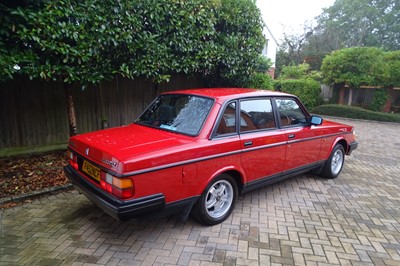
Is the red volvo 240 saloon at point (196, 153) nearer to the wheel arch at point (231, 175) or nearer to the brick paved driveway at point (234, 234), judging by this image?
the wheel arch at point (231, 175)

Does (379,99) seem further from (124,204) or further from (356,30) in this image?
(356,30)

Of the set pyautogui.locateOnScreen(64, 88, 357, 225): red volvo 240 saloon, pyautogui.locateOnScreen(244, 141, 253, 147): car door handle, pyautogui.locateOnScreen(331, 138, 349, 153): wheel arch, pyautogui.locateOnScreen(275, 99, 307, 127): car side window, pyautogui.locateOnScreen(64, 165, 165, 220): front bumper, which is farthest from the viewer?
pyautogui.locateOnScreen(331, 138, 349, 153): wheel arch

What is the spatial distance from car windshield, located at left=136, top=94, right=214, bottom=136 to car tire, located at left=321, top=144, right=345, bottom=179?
2949 millimetres

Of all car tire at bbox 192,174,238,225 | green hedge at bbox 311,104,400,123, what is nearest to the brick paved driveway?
car tire at bbox 192,174,238,225

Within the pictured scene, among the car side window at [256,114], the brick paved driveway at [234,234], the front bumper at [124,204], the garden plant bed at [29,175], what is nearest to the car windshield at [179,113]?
the car side window at [256,114]

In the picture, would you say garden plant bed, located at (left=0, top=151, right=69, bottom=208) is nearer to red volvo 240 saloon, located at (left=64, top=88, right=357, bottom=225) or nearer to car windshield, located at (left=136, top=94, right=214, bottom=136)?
red volvo 240 saloon, located at (left=64, top=88, right=357, bottom=225)

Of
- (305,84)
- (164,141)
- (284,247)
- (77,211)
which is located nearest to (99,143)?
(164,141)

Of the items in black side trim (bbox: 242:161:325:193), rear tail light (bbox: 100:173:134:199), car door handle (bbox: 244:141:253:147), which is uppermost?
car door handle (bbox: 244:141:253:147)

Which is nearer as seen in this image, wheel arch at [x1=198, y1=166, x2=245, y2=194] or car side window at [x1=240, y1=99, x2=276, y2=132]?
wheel arch at [x1=198, y1=166, x2=245, y2=194]

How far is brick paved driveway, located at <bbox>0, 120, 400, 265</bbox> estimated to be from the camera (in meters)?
2.71

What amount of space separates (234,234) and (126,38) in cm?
392

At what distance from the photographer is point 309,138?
4.24 m

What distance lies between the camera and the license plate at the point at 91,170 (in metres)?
2.77

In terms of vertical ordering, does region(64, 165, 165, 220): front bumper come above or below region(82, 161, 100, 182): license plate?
below
